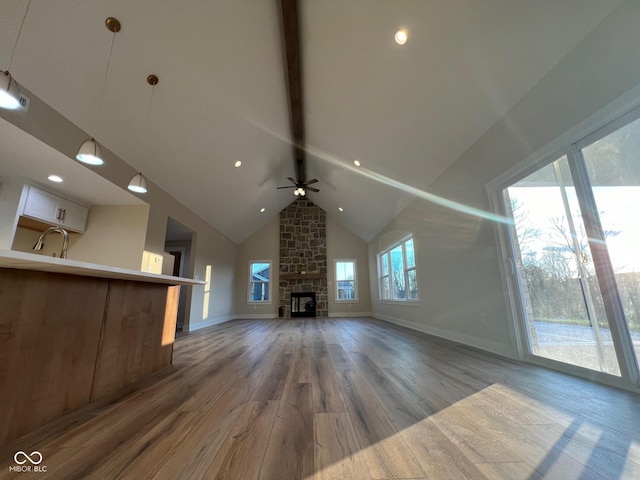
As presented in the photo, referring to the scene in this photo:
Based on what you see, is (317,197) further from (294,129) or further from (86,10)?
(86,10)

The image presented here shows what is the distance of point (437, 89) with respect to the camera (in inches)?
109

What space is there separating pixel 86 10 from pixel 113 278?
232 cm

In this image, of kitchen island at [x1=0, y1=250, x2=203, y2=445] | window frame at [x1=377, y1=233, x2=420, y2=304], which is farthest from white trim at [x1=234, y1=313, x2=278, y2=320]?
kitchen island at [x1=0, y1=250, x2=203, y2=445]

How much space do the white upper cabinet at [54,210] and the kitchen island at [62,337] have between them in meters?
2.45

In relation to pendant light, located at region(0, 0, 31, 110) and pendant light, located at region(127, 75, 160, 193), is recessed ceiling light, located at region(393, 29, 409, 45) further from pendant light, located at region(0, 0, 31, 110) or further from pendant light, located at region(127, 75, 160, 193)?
pendant light, located at region(0, 0, 31, 110)

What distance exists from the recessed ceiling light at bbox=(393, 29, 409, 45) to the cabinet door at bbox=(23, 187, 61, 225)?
4.64m

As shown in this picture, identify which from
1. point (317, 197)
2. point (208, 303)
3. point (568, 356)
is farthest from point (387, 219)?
point (208, 303)

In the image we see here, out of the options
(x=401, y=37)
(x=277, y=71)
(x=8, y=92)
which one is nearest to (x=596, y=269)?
(x=401, y=37)

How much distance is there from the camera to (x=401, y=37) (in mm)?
2496

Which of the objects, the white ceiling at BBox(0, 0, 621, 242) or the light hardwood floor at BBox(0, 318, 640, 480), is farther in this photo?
the white ceiling at BBox(0, 0, 621, 242)

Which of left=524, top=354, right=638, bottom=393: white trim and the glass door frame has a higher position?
the glass door frame

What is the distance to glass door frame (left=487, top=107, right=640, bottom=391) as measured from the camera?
5.53 feet

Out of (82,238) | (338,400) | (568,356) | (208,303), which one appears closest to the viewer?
(338,400)

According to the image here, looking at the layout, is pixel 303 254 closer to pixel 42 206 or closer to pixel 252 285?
pixel 252 285
